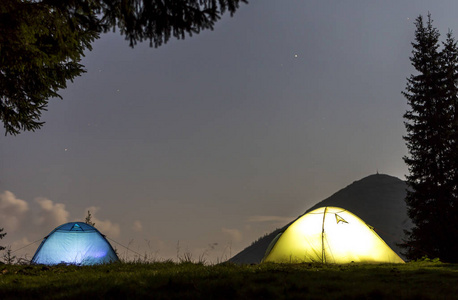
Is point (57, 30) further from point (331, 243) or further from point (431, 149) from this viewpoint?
point (431, 149)

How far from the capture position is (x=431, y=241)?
2106cm

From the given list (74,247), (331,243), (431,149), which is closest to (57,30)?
(74,247)

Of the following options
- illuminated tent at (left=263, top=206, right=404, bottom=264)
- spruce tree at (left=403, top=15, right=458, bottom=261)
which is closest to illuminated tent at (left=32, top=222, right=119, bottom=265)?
illuminated tent at (left=263, top=206, right=404, bottom=264)

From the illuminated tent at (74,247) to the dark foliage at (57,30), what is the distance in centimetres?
426

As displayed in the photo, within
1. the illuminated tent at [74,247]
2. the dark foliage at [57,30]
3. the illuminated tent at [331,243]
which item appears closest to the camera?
the dark foliage at [57,30]

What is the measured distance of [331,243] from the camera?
11039 millimetres

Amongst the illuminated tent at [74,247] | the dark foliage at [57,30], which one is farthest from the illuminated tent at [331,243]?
the dark foliage at [57,30]

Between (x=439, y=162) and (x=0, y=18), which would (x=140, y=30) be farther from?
(x=439, y=162)

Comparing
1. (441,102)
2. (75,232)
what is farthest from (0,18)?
(441,102)

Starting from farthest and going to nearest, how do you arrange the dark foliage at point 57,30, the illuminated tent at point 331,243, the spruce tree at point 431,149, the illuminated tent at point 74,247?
the spruce tree at point 431,149 → the illuminated tent at point 74,247 → the illuminated tent at point 331,243 → the dark foliage at point 57,30

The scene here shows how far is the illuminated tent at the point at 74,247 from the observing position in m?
12.0

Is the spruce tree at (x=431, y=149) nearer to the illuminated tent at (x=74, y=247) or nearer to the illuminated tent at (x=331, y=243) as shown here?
the illuminated tent at (x=331, y=243)

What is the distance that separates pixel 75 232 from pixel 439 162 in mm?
22270

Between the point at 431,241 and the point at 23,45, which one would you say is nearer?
the point at 23,45
